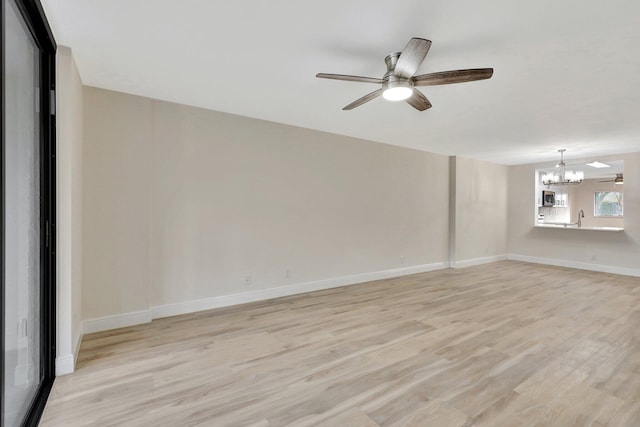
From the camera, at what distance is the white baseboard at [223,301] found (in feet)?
10.3

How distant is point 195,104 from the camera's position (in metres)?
3.62

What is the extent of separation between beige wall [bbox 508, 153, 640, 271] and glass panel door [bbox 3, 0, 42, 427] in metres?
8.77

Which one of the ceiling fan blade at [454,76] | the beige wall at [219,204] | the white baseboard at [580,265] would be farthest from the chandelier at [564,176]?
the ceiling fan blade at [454,76]

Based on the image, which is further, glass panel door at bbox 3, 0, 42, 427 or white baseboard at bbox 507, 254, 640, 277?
white baseboard at bbox 507, 254, 640, 277

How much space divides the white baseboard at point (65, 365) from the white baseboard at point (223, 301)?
0.81m

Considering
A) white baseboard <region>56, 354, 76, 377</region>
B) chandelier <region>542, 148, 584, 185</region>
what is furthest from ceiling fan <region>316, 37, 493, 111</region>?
chandelier <region>542, 148, 584, 185</region>

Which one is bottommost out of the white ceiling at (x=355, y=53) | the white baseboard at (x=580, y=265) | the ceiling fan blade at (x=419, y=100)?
the white baseboard at (x=580, y=265)

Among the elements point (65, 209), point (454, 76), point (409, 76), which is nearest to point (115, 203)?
point (65, 209)

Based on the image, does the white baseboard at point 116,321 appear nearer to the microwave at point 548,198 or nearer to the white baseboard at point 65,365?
the white baseboard at point 65,365

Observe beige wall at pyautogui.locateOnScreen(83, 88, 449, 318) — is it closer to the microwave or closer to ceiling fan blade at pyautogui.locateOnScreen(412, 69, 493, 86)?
ceiling fan blade at pyautogui.locateOnScreen(412, 69, 493, 86)

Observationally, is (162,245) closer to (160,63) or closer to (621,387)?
(160,63)

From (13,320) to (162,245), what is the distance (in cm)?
187

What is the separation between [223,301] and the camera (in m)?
3.89

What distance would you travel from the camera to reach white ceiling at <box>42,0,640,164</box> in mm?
1865
